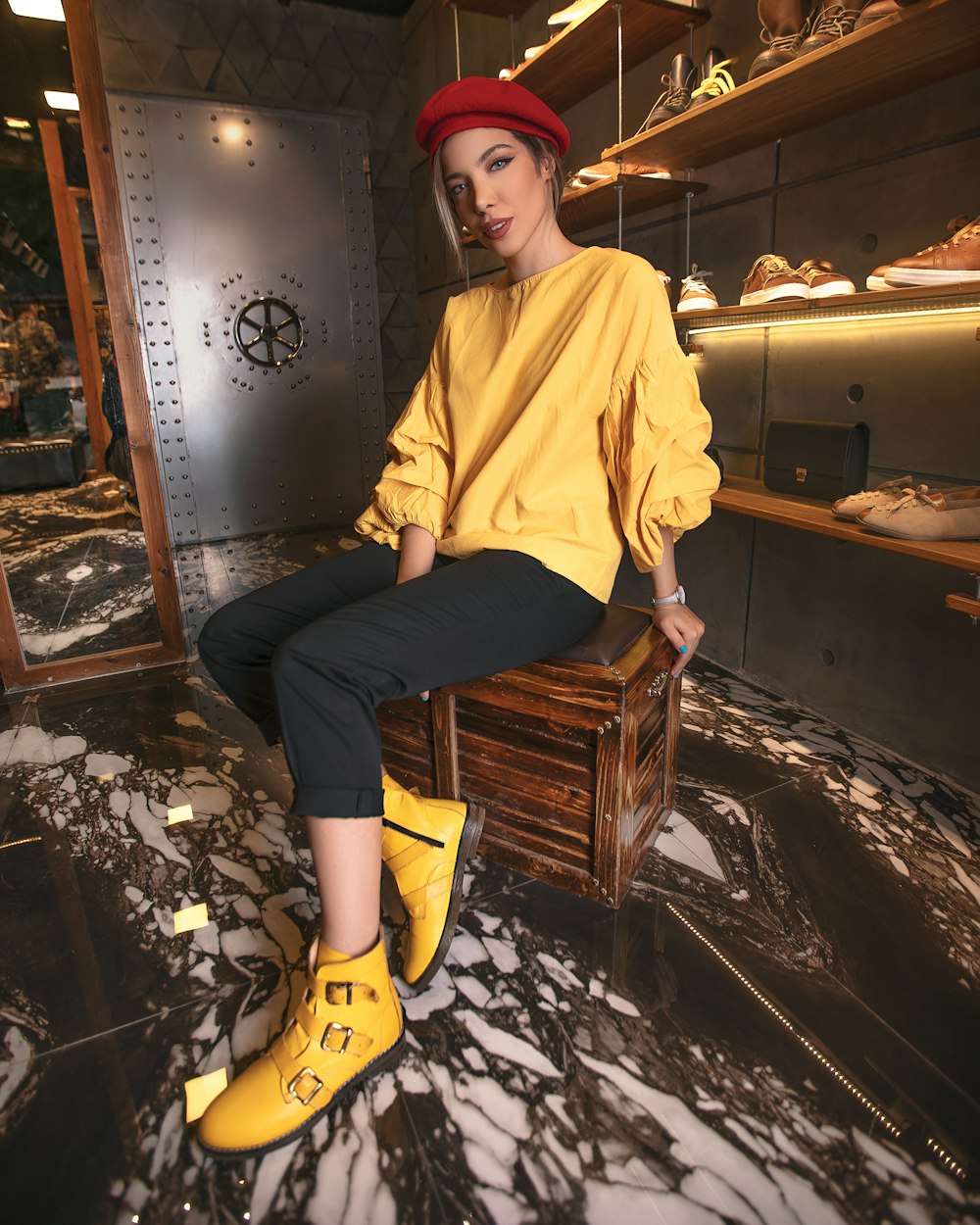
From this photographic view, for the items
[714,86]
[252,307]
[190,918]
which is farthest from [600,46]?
[190,918]

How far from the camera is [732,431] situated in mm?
2756

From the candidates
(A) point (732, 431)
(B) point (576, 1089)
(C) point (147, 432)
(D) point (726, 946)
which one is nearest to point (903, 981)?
(D) point (726, 946)

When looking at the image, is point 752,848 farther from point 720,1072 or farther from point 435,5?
point 435,5

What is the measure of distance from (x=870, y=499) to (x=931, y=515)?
0.19 m

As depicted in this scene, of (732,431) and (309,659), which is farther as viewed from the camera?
(732,431)

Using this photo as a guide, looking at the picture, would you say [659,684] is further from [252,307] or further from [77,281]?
[252,307]

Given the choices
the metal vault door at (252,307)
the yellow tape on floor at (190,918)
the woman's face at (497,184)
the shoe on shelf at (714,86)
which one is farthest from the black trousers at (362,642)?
the metal vault door at (252,307)

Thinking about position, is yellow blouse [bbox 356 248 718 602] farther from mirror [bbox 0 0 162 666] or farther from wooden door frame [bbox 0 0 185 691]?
mirror [bbox 0 0 162 666]

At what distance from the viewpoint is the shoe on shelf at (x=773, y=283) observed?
1.98 metres

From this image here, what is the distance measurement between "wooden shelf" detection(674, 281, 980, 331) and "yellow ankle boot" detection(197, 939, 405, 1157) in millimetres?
1706

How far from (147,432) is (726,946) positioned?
9.02 ft

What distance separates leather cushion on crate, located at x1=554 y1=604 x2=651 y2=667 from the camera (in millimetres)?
1522

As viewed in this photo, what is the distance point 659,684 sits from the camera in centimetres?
172

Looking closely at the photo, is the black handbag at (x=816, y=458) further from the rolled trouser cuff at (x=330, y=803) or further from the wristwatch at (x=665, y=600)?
the rolled trouser cuff at (x=330, y=803)
